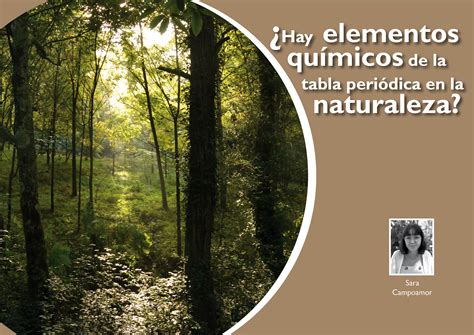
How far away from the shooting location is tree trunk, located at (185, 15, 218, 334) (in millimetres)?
6703

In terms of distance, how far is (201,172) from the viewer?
6.74 metres

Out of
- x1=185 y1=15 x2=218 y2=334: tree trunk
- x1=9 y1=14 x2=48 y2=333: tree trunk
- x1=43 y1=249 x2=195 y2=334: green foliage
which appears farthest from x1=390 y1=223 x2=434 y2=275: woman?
x1=9 y1=14 x2=48 y2=333: tree trunk

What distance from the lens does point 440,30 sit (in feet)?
18.1

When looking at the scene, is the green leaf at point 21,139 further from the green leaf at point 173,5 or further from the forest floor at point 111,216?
the forest floor at point 111,216

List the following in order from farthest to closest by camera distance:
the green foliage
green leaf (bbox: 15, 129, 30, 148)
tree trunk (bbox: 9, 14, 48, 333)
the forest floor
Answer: the forest floor < tree trunk (bbox: 9, 14, 48, 333) < the green foliage < green leaf (bbox: 15, 129, 30, 148)

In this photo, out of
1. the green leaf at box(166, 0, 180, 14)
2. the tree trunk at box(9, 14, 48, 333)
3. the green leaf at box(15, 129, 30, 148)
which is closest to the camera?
the green leaf at box(166, 0, 180, 14)

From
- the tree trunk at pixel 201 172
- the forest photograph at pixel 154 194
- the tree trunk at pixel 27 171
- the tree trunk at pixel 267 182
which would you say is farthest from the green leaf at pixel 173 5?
the tree trunk at pixel 267 182

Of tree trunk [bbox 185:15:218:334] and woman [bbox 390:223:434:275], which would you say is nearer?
woman [bbox 390:223:434:275]

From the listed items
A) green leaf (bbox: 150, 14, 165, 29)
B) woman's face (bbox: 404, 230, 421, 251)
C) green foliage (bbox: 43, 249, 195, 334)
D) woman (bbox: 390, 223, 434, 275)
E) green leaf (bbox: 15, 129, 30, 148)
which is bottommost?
green foliage (bbox: 43, 249, 195, 334)

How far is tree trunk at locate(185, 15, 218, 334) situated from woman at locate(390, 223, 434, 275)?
2.74 meters

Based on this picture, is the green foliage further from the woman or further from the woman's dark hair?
the woman's dark hair

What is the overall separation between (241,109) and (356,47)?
5.31 meters

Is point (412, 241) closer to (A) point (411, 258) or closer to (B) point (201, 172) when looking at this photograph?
(A) point (411, 258)

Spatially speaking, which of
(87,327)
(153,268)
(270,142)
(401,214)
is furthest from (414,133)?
(153,268)
